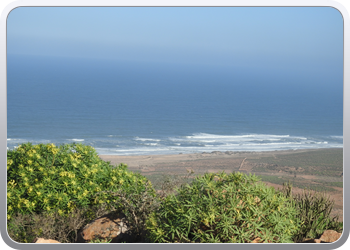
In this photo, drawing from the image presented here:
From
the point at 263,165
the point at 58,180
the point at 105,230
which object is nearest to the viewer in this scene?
the point at 105,230

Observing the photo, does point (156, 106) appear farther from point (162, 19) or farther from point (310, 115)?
point (162, 19)

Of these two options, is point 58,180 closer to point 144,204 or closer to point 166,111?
point 144,204

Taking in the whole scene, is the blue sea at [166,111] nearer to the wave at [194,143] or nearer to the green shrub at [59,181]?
the wave at [194,143]

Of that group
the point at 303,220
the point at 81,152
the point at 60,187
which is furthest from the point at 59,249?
the point at 303,220

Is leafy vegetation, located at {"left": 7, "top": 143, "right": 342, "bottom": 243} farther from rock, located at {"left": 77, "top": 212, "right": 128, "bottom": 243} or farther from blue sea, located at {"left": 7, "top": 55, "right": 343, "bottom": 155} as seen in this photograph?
blue sea, located at {"left": 7, "top": 55, "right": 343, "bottom": 155}

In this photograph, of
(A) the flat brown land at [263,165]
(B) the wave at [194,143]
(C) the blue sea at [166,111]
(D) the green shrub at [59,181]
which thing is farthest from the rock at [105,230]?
(B) the wave at [194,143]

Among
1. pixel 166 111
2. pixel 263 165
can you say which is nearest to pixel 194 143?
pixel 263 165
